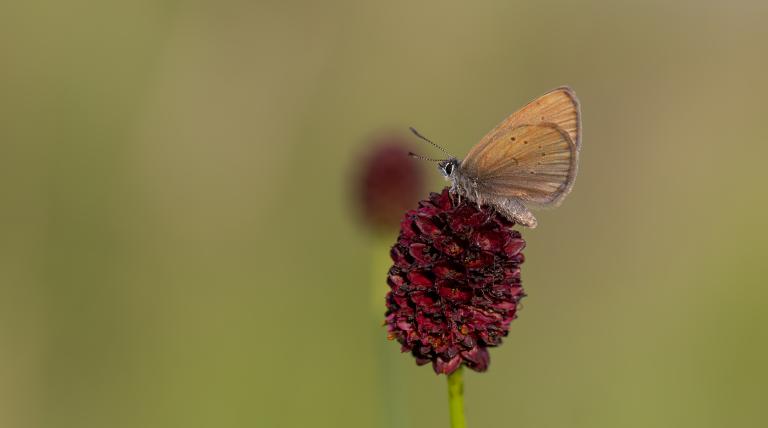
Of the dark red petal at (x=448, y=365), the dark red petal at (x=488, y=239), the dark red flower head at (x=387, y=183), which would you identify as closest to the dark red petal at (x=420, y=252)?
the dark red petal at (x=488, y=239)

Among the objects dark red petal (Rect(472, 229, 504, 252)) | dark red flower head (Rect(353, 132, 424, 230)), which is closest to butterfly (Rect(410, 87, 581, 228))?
dark red petal (Rect(472, 229, 504, 252))

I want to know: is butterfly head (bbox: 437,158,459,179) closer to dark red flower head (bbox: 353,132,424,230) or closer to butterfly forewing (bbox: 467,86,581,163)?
butterfly forewing (bbox: 467,86,581,163)

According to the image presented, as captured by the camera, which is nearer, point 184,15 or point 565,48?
Result: point 184,15

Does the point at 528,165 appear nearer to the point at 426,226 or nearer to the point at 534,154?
the point at 534,154

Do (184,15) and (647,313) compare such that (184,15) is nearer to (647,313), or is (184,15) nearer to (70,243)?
(70,243)

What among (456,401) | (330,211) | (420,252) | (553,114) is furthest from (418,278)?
(330,211)

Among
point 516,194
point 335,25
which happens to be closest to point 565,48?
point 335,25
